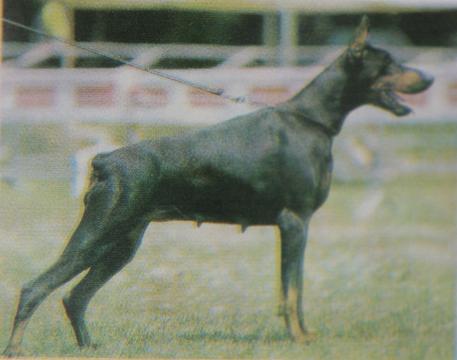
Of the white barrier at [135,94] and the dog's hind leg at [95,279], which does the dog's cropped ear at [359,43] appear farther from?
the dog's hind leg at [95,279]

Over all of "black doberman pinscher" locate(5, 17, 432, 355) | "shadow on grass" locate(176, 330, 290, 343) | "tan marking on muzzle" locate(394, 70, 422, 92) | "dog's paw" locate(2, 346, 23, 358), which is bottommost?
"shadow on grass" locate(176, 330, 290, 343)

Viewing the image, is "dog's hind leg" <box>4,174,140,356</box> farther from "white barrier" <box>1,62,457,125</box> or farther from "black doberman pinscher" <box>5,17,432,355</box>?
"white barrier" <box>1,62,457,125</box>

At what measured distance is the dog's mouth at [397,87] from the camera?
11.0ft

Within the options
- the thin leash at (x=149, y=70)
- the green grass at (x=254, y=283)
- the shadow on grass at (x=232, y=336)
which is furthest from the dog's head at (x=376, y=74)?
the shadow on grass at (x=232, y=336)

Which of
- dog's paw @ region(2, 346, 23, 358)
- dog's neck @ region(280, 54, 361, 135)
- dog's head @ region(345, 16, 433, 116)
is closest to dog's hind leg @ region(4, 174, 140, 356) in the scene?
dog's paw @ region(2, 346, 23, 358)

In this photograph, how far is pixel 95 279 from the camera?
3.28m

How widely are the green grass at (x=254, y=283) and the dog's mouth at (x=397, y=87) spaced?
54 cm

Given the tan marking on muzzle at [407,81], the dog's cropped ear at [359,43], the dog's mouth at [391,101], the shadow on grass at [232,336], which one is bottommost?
the shadow on grass at [232,336]

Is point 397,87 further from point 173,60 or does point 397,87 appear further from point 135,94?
point 135,94

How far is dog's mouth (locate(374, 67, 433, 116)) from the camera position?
3338mm

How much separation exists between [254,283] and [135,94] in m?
1.08

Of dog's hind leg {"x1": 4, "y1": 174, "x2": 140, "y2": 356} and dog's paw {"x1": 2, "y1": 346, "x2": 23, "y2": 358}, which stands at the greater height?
dog's hind leg {"x1": 4, "y1": 174, "x2": 140, "y2": 356}

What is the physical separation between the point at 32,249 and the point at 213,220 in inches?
33.0

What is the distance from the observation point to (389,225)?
3756 millimetres
